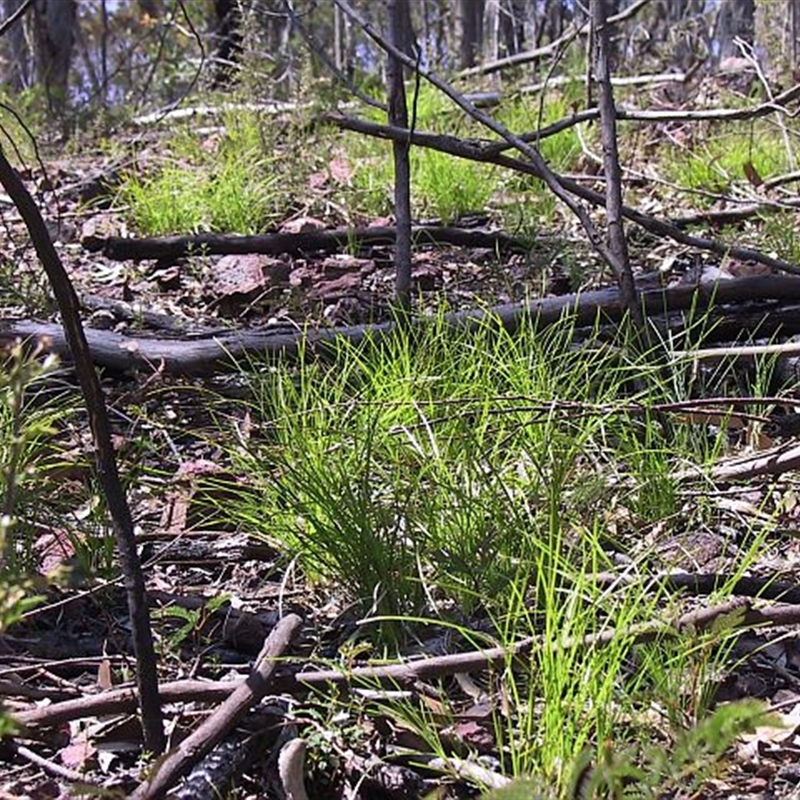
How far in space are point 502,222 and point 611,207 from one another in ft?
5.77

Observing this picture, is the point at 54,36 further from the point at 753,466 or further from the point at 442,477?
the point at 753,466

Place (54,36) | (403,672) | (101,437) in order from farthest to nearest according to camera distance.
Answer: (54,36), (403,672), (101,437)

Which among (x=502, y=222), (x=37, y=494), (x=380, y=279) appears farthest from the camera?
(x=502, y=222)

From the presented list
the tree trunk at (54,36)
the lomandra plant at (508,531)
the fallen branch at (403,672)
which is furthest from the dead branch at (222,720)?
the tree trunk at (54,36)

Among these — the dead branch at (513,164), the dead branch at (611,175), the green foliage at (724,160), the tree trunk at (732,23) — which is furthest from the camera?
the tree trunk at (732,23)

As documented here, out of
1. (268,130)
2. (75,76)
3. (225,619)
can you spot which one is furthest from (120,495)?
(75,76)

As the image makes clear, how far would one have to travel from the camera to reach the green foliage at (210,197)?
14.9 ft

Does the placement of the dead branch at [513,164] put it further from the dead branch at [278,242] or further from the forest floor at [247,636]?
the dead branch at [278,242]

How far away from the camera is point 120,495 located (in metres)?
1.49

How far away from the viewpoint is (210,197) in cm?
463

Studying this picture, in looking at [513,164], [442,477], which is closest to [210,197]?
[513,164]

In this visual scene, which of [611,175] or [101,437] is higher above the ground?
[611,175]

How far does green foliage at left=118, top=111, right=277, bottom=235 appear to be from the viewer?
455cm

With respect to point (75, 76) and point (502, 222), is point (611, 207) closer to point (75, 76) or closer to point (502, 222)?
point (502, 222)
